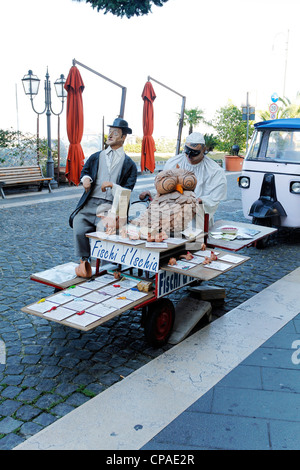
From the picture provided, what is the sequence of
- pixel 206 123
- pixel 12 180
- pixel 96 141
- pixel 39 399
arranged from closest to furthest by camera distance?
pixel 39 399 → pixel 12 180 → pixel 96 141 → pixel 206 123

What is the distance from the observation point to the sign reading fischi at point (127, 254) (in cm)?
376

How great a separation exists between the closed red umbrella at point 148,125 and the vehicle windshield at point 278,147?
464cm

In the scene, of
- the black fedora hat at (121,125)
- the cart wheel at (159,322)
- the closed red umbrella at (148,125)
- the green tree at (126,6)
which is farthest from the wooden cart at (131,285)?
the green tree at (126,6)

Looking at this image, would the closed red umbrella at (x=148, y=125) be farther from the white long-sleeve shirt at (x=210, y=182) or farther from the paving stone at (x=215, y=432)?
the paving stone at (x=215, y=432)

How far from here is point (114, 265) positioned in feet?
16.1

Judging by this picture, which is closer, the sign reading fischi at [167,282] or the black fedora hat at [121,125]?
the sign reading fischi at [167,282]

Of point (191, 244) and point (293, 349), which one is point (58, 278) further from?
point (293, 349)

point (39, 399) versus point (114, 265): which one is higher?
point (114, 265)

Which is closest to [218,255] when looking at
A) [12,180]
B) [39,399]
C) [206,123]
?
[39,399]

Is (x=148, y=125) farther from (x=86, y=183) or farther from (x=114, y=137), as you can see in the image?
(x=86, y=183)

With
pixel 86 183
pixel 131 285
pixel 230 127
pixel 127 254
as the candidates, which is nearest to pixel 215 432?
pixel 131 285

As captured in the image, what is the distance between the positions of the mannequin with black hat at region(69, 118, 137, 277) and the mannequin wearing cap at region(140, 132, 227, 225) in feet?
1.71

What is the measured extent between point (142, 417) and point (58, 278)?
1779mm

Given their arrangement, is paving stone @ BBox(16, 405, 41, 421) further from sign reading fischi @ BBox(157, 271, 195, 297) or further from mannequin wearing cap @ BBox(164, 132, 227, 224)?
mannequin wearing cap @ BBox(164, 132, 227, 224)
